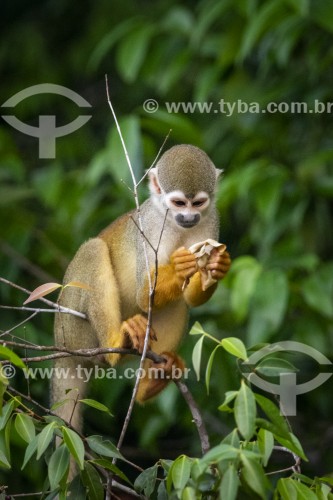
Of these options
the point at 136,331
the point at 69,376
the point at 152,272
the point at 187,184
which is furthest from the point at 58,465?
the point at 69,376

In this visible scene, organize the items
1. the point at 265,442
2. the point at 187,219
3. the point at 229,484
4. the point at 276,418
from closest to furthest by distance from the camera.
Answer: the point at 229,484 → the point at 276,418 → the point at 265,442 → the point at 187,219

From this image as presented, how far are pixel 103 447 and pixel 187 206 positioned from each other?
4.57 feet

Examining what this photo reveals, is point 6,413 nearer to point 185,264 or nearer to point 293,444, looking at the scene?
point 293,444

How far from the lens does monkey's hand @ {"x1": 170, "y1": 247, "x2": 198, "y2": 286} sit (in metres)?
3.55

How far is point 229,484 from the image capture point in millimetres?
2215

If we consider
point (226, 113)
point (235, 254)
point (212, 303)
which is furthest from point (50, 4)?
point (212, 303)

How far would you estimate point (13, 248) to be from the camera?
18.0ft

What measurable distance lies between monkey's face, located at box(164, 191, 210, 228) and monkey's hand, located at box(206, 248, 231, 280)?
20 cm

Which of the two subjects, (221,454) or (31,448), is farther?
(31,448)

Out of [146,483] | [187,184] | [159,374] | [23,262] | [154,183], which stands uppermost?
[23,262]

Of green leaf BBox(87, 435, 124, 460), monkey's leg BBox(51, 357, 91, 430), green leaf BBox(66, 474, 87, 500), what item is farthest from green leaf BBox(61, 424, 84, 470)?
monkey's leg BBox(51, 357, 91, 430)

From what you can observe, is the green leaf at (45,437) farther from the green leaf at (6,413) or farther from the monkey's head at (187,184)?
the monkey's head at (187,184)

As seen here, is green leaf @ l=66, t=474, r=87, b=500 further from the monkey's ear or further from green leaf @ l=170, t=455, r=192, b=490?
the monkey's ear

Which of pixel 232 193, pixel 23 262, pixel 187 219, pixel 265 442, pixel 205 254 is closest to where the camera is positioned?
pixel 265 442
